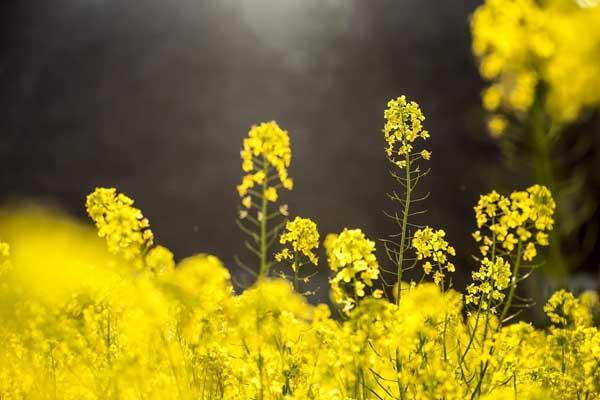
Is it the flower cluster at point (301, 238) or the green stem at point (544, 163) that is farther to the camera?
the flower cluster at point (301, 238)

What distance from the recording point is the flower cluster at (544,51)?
2.45 meters

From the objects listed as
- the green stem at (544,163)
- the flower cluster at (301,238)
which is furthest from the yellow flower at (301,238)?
the green stem at (544,163)

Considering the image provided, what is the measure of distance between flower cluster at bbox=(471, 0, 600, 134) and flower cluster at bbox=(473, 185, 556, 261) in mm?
1142

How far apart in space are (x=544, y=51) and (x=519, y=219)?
158cm

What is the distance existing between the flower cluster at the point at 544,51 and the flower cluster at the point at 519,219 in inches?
44.9

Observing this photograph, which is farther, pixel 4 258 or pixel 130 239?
pixel 4 258

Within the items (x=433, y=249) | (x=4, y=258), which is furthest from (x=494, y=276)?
(x=4, y=258)

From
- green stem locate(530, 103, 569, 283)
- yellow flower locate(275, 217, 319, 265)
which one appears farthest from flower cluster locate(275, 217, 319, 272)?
green stem locate(530, 103, 569, 283)

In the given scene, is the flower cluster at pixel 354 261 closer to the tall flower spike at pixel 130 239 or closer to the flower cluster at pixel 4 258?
the tall flower spike at pixel 130 239

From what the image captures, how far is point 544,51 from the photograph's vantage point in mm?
2816

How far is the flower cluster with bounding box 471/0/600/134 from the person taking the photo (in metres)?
2.45

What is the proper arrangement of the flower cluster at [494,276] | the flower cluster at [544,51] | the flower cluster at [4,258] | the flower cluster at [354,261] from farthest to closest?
the flower cluster at [4,258], the flower cluster at [494,276], the flower cluster at [354,261], the flower cluster at [544,51]

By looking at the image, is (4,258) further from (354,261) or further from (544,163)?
(544,163)

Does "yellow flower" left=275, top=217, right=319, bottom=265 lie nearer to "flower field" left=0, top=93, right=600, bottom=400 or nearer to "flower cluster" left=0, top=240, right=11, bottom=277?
"flower field" left=0, top=93, right=600, bottom=400
